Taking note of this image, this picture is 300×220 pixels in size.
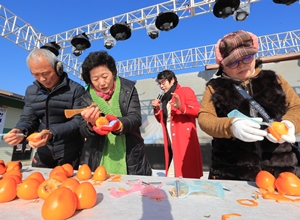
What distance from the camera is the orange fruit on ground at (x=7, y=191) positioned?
732 mm

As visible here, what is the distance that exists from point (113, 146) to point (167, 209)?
92 centimetres

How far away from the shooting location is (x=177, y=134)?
6.77 feet

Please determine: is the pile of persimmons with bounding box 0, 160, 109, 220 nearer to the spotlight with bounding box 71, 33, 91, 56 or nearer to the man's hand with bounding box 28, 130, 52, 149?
the man's hand with bounding box 28, 130, 52, 149

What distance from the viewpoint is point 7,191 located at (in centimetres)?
→ 74

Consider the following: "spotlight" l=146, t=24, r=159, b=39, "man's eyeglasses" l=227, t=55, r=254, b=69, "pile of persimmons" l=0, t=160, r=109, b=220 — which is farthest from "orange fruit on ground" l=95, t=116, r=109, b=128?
"spotlight" l=146, t=24, r=159, b=39

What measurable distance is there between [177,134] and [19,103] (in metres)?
7.68

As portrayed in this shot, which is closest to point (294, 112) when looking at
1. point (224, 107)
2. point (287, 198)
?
point (224, 107)

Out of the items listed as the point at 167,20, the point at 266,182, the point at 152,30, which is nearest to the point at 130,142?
the point at 266,182

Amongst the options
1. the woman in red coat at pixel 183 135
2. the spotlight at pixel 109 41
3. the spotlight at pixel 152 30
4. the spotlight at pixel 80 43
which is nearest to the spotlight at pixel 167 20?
the spotlight at pixel 152 30

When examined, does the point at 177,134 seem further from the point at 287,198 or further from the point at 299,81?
the point at 299,81

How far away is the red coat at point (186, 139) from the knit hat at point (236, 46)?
91 cm

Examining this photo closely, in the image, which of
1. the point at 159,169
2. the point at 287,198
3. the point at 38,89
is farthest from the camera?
the point at 159,169

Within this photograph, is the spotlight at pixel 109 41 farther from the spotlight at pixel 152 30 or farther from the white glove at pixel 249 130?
the white glove at pixel 249 130

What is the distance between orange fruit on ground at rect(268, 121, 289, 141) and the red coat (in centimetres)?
114
